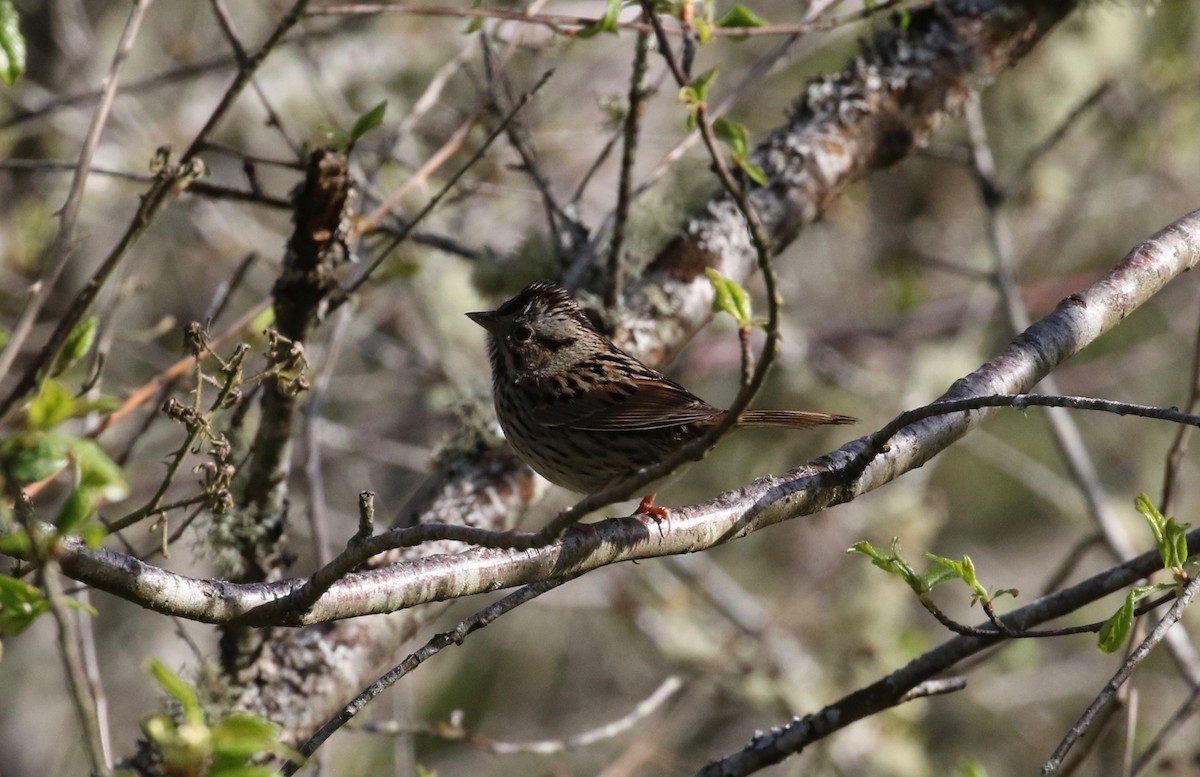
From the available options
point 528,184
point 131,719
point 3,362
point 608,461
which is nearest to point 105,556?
point 3,362

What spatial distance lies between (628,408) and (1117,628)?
1648mm

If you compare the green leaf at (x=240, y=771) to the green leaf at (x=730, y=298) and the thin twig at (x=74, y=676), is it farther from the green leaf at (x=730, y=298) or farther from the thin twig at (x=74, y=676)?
the green leaf at (x=730, y=298)

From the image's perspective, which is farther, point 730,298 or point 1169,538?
point 1169,538

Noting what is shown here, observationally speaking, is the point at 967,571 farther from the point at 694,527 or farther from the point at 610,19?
the point at 610,19

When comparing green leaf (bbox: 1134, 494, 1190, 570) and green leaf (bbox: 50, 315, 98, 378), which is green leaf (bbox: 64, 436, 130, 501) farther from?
green leaf (bbox: 1134, 494, 1190, 570)

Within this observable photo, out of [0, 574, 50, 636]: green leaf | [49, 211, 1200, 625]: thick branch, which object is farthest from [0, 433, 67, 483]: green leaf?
[49, 211, 1200, 625]: thick branch

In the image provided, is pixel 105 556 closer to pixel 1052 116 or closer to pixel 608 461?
pixel 608 461

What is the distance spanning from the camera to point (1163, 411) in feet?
6.37

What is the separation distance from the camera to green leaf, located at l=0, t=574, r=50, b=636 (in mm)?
1652

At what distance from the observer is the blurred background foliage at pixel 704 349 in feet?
18.9

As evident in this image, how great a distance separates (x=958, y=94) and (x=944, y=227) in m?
4.02

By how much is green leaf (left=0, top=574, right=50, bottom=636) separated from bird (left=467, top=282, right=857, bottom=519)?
1.72 metres

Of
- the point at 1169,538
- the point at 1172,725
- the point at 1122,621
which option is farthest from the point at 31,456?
the point at 1172,725

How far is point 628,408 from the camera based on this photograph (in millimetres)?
3473
